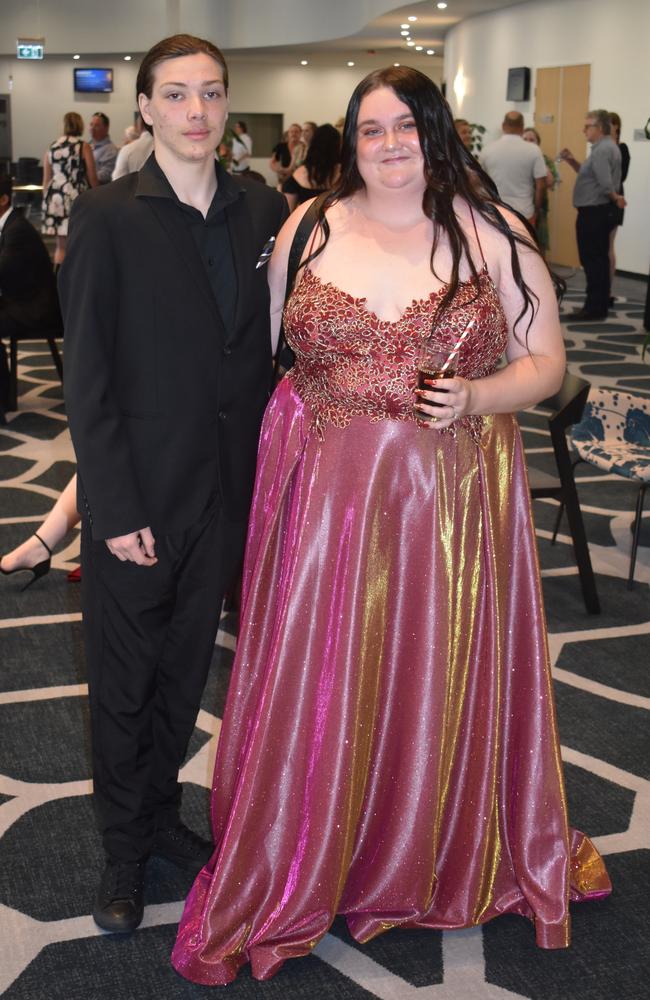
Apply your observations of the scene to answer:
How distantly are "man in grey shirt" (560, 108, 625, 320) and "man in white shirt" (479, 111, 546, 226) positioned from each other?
0.41 meters

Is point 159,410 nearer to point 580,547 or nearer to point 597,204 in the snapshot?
point 580,547

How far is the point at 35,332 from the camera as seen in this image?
21.9 feet

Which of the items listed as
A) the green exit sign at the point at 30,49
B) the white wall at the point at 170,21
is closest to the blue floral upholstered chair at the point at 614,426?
the white wall at the point at 170,21

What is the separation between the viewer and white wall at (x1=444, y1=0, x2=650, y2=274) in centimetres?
1296

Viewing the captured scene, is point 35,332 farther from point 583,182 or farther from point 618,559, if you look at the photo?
point 583,182

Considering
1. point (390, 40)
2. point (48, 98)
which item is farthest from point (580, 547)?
point (48, 98)

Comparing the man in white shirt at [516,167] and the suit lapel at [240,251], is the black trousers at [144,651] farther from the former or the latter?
the man in white shirt at [516,167]

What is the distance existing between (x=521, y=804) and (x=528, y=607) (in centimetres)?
42

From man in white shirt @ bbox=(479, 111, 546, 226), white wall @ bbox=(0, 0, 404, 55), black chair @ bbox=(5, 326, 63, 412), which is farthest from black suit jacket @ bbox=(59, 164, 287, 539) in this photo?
white wall @ bbox=(0, 0, 404, 55)

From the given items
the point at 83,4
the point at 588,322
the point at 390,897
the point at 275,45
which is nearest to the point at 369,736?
the point at 390,897

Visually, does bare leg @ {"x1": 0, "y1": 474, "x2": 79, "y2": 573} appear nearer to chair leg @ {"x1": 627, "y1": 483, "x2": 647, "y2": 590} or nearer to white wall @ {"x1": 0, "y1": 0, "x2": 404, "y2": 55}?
chair leg @ {"x1": 627, "y1": 483, "x2": 647, "y2": 590}

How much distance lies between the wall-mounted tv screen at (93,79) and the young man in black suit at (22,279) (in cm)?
2063

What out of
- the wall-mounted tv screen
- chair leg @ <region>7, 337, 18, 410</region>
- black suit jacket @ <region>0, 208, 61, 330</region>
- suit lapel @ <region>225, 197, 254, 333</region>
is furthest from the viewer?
the wall-mounted tv screen

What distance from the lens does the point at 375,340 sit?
2.12 m
